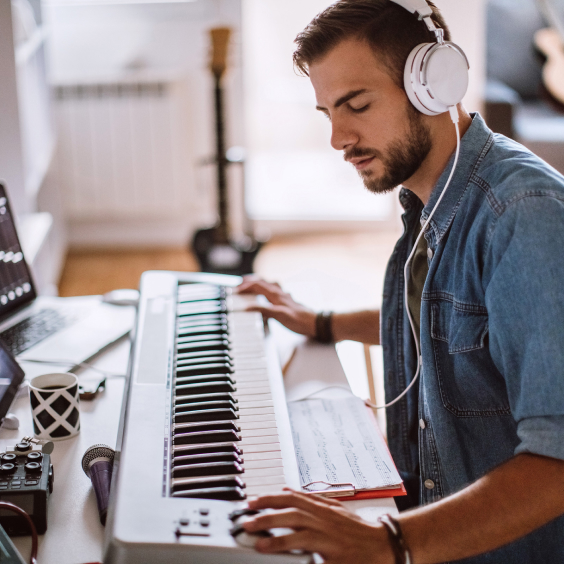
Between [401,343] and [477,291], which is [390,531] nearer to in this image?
[477,291]

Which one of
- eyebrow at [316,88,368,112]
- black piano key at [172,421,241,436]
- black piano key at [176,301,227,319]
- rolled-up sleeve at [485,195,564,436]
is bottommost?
black piano key at [172,421,241,436]

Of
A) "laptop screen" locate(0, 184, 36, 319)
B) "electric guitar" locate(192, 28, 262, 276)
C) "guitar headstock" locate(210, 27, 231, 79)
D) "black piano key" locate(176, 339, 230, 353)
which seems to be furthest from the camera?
"electric guitar" locate(192, 28, 262, 276)

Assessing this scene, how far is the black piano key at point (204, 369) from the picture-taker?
3.18 feet

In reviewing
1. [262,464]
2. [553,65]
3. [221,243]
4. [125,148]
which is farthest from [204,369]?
[553,65]

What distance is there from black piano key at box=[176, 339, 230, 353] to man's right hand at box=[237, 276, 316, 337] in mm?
177

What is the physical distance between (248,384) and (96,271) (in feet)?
8.75

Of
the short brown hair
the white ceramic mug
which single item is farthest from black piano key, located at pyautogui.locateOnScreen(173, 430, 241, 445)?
the short brown hair

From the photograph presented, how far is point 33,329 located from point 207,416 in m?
0.59

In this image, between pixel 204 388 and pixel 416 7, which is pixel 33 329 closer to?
pixel 204 388

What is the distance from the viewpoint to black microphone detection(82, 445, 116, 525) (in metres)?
0.79

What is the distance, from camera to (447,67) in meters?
0.94

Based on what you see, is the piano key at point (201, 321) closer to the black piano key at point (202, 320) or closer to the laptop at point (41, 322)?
the black piano key at point (202, 320)

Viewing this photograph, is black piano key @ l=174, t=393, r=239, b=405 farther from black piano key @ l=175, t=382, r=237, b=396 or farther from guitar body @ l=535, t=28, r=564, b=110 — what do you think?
guitar body @ l=535, t=28, r=564, b=110

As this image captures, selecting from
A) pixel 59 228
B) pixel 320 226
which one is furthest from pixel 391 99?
pixel 320 226
